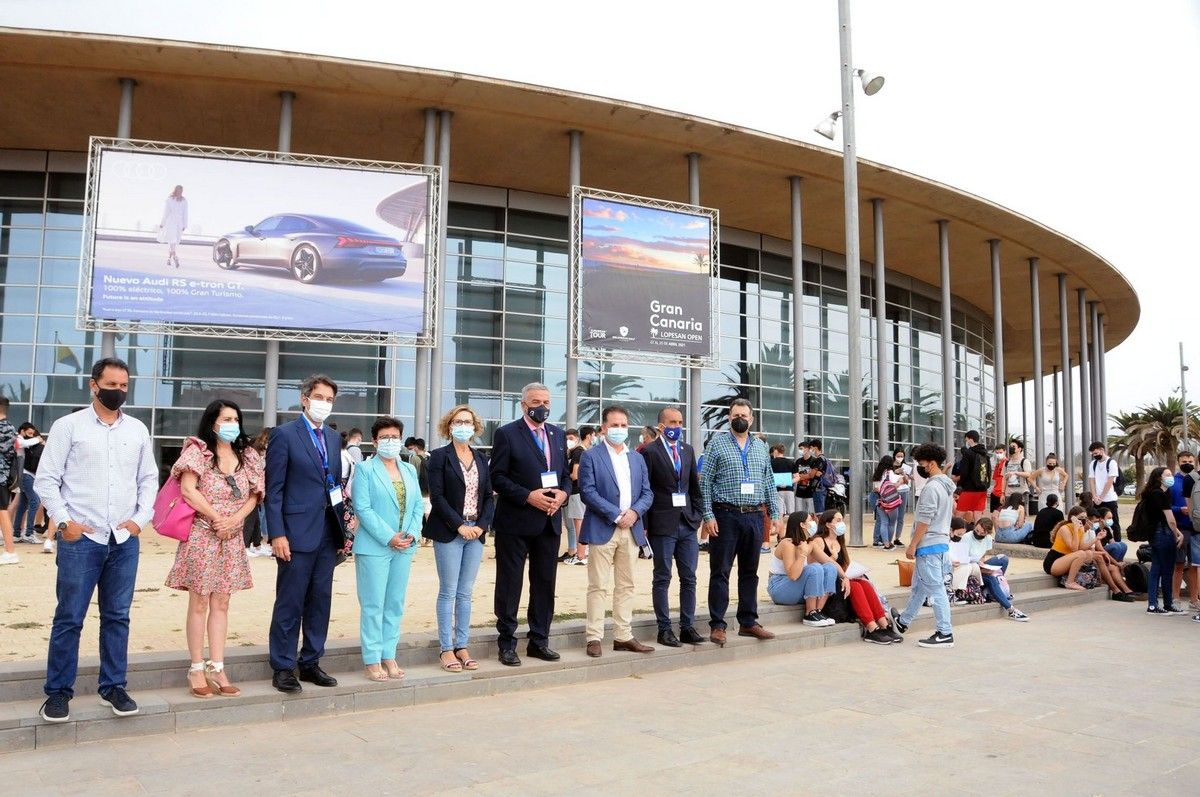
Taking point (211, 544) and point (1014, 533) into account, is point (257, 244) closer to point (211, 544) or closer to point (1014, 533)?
point (211, 544)

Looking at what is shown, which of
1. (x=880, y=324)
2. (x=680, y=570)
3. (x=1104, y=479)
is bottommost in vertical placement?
(x=680, y=570)

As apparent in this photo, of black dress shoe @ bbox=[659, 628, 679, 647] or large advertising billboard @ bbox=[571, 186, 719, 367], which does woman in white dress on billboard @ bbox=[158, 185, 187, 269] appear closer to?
large advertising billboard @ bbox=[571, 186, 719, 367]

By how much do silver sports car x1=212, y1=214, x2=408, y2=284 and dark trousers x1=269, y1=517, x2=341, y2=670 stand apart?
1178 centimetres

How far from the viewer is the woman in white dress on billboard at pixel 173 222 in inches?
634

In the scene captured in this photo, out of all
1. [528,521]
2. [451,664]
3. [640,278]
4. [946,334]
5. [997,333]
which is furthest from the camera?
[997,333]

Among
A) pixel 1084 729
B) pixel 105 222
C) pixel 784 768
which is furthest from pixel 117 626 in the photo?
pixel 105 222

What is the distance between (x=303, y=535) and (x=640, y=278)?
13737mm

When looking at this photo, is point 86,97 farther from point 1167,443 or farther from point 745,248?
point 1167,443

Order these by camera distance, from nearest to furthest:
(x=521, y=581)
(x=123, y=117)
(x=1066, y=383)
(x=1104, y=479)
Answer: (x=521, y=581)
(x=1104, y=479)
(x=123, y=117)
(x=1066, y=383)

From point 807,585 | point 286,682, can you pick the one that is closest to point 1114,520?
point 807,585

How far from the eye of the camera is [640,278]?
18750mm

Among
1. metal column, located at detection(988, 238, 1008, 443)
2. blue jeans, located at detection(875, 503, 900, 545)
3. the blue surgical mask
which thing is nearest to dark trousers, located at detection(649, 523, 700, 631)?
the blue surgical mask

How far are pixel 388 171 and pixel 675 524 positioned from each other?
12055mm

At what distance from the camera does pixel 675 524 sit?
741 cm
